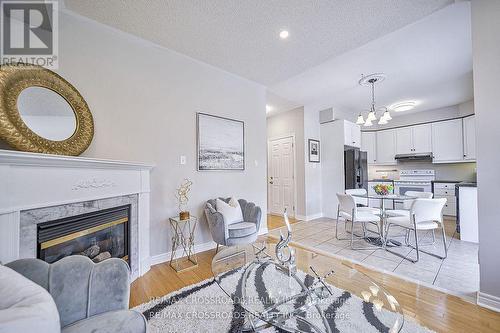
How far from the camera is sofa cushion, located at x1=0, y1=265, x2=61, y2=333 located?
551 mm

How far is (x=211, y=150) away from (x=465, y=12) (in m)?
3.28

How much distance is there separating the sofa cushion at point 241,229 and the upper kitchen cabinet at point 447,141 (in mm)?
5353

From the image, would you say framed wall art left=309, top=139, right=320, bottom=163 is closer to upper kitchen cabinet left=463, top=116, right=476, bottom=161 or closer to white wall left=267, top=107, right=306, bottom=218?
white wall left=267, top=107, right=306, bottom=218

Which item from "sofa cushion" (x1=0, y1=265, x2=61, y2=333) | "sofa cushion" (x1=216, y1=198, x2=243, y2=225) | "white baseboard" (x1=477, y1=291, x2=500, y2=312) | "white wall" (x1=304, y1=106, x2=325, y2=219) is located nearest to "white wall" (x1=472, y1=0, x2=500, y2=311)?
"white baseboard" (x1=477, y1=291, x2=500, y2=312)

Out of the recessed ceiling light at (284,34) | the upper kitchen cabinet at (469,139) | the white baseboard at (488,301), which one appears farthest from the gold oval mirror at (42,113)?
the upper kitchen cabinet at (469,139)

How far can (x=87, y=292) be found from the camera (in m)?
1.04

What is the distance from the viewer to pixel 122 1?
74.4 inches

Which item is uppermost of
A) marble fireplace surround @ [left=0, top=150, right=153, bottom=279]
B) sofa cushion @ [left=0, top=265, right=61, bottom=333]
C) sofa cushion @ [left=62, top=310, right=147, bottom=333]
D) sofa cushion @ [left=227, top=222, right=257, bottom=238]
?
marble fireplace surround @ [left=0, top=150, right=153, bottom=279]

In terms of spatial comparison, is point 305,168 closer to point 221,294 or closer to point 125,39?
point 221,294

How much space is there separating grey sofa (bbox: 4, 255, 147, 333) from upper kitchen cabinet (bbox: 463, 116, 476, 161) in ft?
21.6

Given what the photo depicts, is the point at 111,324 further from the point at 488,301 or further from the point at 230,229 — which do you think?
the point at 488,301

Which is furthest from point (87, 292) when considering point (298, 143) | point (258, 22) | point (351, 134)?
point (351, 134)

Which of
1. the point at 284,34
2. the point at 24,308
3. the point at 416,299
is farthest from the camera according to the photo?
the point at 284,34

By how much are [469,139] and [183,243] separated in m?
6.31
